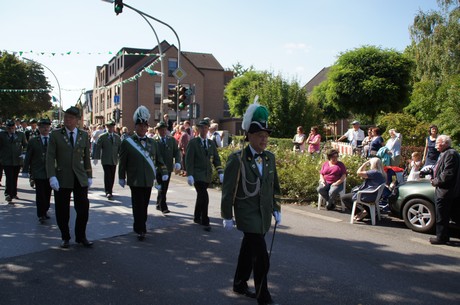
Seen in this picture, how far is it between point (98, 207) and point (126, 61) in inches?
1798

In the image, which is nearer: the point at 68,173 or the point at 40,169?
the point at 68,173

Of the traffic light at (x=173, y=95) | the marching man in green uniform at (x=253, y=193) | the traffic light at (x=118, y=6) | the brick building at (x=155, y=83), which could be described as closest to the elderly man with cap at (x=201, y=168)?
the marching man in green uniform at (x=253, y=193)

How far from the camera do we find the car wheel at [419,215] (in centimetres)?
755

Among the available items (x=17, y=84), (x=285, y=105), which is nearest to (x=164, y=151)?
(x=285, y=105)

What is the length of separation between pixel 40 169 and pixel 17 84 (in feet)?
151

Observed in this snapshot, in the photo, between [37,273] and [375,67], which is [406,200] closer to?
[37,273]

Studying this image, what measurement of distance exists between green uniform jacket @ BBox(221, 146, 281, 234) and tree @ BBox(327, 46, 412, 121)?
31481 millimetres

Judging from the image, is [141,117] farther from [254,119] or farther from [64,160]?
[254,119]

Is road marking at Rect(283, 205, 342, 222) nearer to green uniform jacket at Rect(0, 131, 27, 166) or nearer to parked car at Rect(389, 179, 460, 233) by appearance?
parked car at Rect(389, 179, 460, 233)

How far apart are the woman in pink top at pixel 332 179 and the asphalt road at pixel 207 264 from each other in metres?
1.05

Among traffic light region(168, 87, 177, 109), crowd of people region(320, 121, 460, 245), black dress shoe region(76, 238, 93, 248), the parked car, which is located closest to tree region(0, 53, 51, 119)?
traffic light region(168, 87, 177, 109)

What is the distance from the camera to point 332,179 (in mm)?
9531

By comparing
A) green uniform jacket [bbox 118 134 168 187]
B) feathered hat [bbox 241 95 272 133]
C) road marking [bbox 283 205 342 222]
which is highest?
feathered hat [bbox 241 95 272 133]

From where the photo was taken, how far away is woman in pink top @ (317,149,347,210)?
9.44 m
